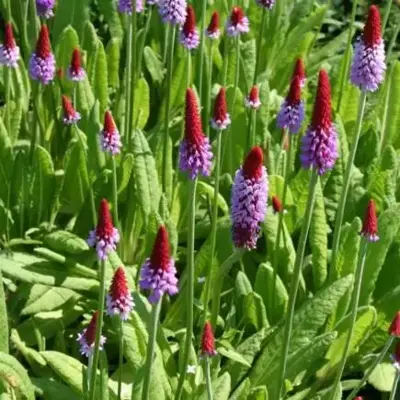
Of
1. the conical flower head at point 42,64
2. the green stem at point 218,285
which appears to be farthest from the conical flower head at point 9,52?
the green stem at point 218,285

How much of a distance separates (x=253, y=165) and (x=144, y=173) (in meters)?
1.28

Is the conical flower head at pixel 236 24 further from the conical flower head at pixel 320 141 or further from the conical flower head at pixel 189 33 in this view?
the conical flower head at pixel 320 141

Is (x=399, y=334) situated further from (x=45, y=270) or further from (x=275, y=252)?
(x=45, y=270)

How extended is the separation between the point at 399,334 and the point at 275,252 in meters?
0.74

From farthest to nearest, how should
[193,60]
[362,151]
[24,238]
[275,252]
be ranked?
1. [193,60]
2. [362,151]
3. [24,238]
4. [275,252]

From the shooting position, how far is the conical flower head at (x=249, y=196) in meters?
2.00

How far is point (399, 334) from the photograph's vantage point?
230cm

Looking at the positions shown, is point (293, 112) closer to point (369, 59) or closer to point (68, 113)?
point (369, 59)

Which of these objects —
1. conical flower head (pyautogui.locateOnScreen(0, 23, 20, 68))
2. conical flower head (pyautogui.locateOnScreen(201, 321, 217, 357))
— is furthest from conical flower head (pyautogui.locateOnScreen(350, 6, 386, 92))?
conical flower head (pyautogui.locateOnScreen(0, 23, 20, 68))

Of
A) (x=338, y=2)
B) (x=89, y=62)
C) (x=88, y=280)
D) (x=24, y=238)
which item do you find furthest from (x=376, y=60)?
(x=338, y=2)

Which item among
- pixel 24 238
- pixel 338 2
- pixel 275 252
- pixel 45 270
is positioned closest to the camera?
pixel 275 252

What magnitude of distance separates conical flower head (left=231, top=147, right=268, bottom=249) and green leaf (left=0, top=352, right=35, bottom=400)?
744mm

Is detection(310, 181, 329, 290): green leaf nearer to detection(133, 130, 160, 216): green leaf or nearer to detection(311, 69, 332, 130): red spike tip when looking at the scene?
detection(133, 130, 160, 216): green leaf

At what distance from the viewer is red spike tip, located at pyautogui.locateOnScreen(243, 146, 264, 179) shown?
1.98 metres
